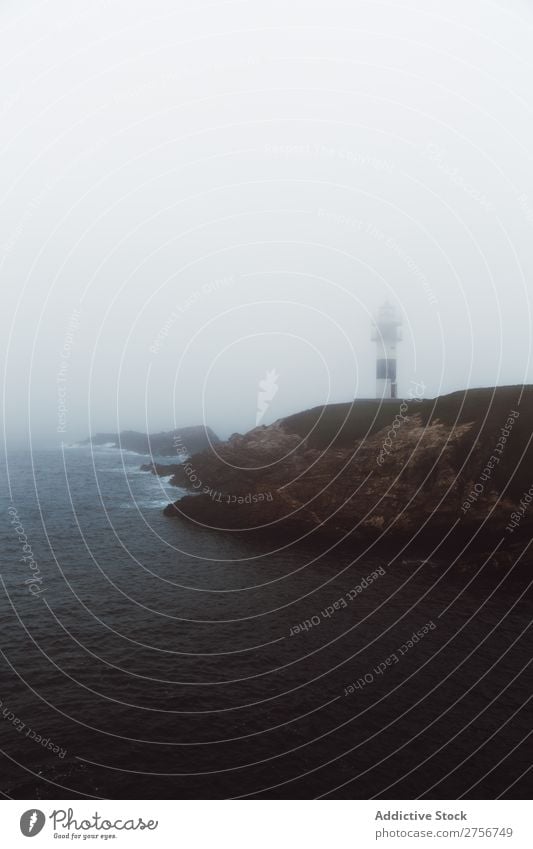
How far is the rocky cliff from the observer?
52.2m

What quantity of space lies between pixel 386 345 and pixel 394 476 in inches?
1704

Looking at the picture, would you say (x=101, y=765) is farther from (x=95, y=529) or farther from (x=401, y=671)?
(x=95, y=529)

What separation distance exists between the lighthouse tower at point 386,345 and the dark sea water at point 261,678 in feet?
157
